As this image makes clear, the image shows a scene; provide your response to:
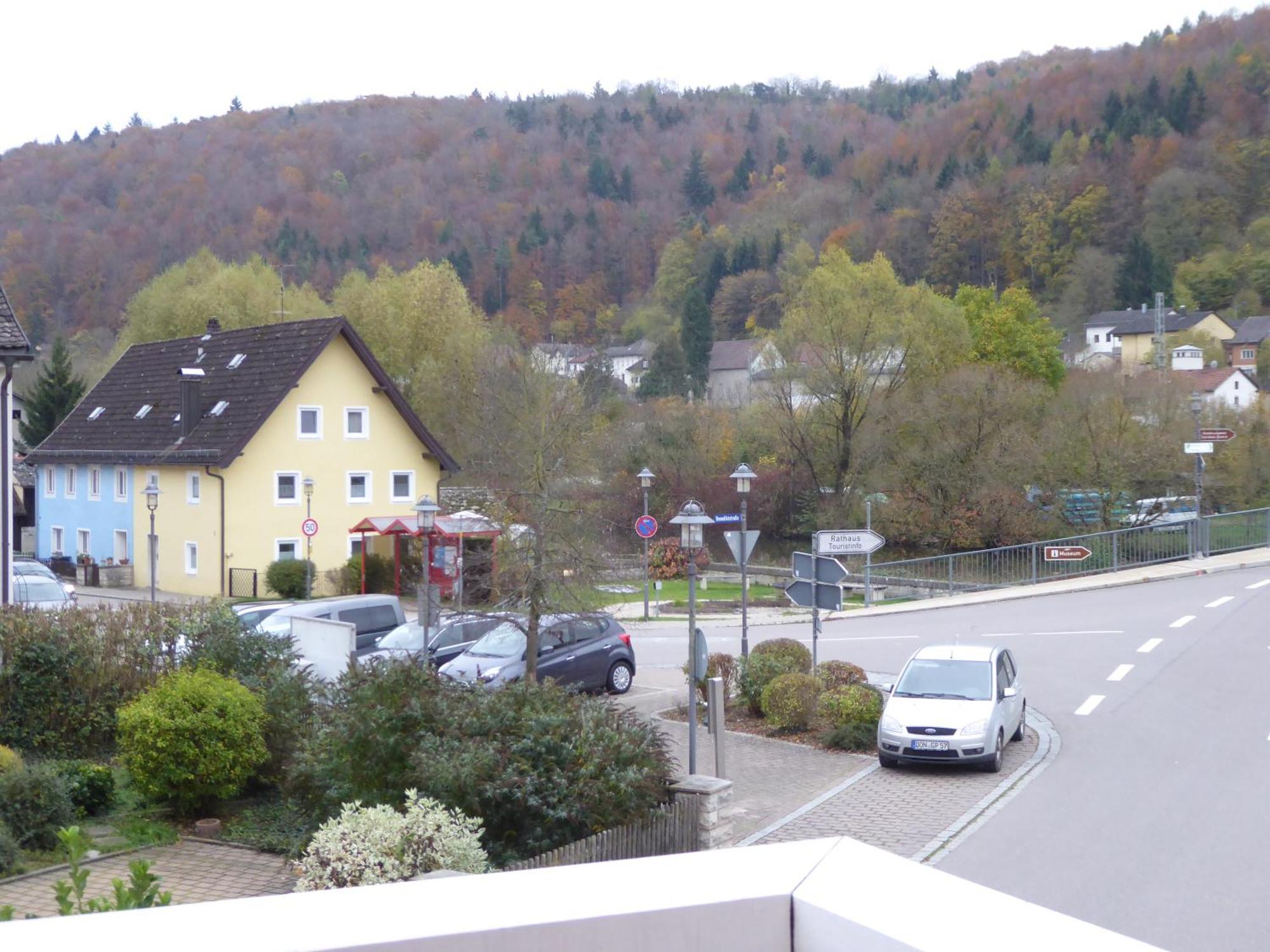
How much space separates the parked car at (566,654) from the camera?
63.7ft

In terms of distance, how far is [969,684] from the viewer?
16.2m

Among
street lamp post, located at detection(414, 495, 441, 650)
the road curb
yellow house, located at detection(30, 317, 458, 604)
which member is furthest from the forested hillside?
the road curb

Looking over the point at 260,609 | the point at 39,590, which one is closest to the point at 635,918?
the point at 260,609

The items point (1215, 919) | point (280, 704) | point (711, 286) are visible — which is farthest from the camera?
point (711, 286)

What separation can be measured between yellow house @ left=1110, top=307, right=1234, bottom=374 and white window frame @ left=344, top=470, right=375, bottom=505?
72.0 m

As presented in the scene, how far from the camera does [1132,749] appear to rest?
16.5 metres

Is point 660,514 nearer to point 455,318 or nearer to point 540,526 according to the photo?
point 455,318

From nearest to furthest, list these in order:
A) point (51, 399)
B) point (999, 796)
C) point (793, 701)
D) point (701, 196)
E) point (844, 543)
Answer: point (999, 796) < point (793, 701) < point (844, 543) < point (51, 399) < point (701, 196)

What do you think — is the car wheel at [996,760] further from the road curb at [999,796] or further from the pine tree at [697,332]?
the pine tree at [697,332]

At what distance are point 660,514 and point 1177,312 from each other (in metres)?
66.5

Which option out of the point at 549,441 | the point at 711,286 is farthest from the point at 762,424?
the point at 711,286

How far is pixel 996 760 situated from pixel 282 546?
29.7 metres

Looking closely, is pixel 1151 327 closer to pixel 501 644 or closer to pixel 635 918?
pixel 501 644

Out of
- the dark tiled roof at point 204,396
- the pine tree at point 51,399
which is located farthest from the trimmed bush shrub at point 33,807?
the pine tree at point 51,399
